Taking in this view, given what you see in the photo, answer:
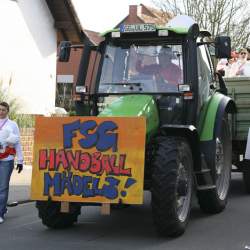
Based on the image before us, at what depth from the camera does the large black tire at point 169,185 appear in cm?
734

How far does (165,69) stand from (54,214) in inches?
97.6

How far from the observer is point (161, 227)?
7.50 meters

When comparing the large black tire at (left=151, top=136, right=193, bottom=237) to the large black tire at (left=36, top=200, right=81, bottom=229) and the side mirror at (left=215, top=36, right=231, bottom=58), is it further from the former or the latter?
the side mirror at (left=215, top=36, right=231, bottom=58)

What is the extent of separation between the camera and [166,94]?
28.1 feet

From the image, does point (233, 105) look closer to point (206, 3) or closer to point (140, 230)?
point (140, 230)

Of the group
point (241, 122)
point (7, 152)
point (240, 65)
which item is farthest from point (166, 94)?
point (240, 65)

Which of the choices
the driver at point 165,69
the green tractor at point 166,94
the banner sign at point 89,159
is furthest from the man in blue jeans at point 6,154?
the driver at point 165,69

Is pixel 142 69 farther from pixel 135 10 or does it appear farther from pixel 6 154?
pixel 135 10

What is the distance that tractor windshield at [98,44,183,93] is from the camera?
863 cm

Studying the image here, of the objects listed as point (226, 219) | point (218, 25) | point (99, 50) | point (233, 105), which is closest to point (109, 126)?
point (99, 50)

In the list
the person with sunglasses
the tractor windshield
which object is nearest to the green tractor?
the tractor windshield

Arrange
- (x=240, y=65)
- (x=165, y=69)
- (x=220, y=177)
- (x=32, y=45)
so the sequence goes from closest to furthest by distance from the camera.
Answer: (x=165, y=69) < (x=220, y=177) < (x=240, y=65) < (x=32, y=45)

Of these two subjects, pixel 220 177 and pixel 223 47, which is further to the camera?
pixel 220 177

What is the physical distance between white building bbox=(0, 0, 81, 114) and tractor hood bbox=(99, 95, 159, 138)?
1101 centimetres
